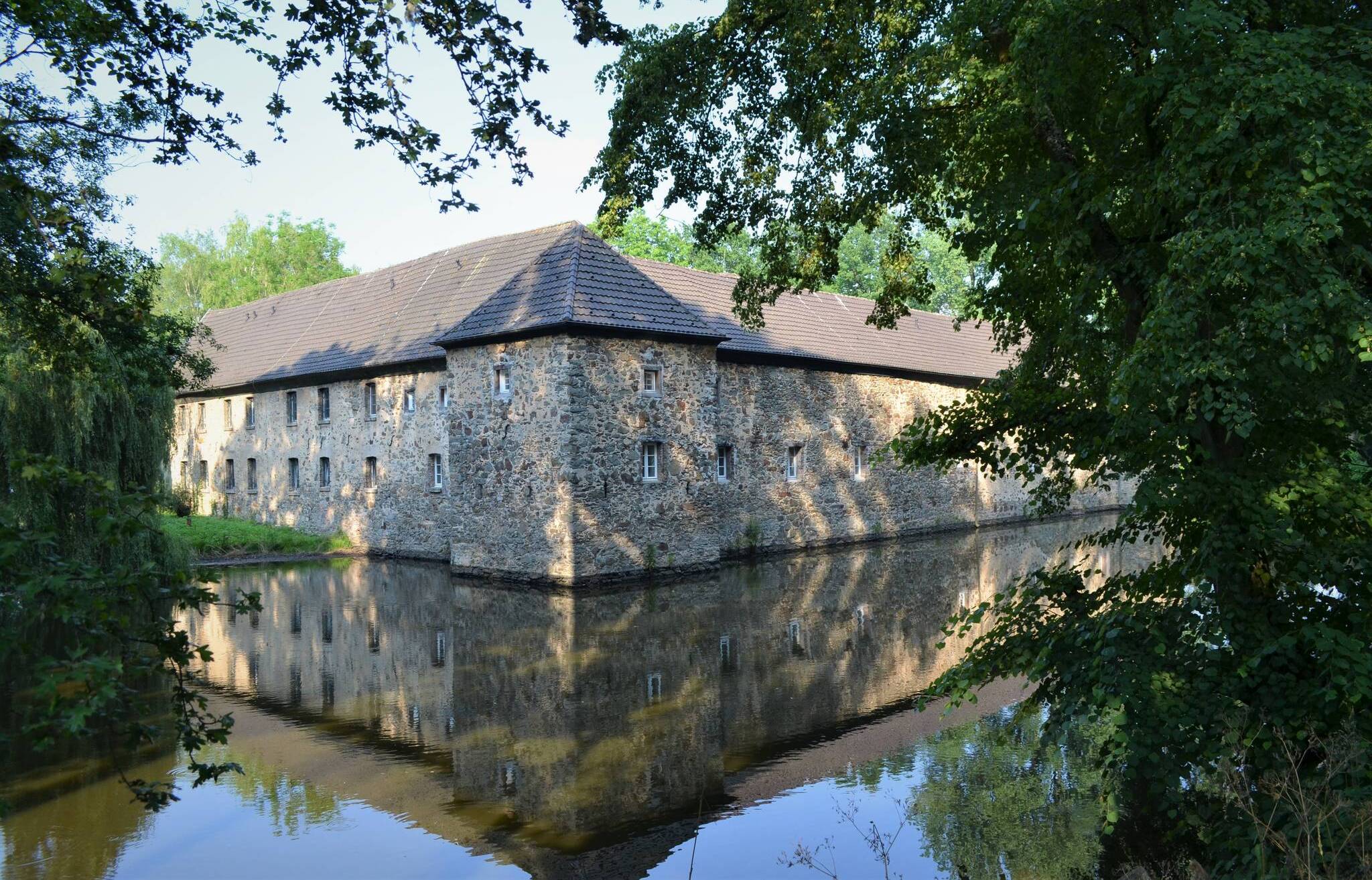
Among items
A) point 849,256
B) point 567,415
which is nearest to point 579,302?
point 567,415

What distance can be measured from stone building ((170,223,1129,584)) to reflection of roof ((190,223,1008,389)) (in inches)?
3.0

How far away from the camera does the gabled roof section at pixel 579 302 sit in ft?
64.0

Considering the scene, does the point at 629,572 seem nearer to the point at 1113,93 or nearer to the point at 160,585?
the point at 1113,93

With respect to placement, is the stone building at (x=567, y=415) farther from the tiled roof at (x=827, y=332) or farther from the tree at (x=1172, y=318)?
the tree at (x=1172, y=318)

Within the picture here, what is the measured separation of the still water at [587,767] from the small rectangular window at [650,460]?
536 cm

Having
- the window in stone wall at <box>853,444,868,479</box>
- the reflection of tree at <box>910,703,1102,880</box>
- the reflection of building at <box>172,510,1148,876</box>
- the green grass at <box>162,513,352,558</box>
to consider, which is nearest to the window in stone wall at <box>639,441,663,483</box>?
the reflection of building at <box>172,510,1148,876</box>

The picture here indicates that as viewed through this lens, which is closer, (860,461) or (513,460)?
(513,460)

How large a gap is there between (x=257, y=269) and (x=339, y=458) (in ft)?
125

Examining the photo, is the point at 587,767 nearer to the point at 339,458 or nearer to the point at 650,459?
the point at 650,459

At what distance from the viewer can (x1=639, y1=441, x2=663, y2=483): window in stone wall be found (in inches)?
799

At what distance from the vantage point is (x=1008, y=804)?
7309mm

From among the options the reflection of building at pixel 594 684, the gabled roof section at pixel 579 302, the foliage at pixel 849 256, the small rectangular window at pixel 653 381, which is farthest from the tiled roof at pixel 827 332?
the foliage at pixel 849 256

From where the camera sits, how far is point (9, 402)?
1645cm

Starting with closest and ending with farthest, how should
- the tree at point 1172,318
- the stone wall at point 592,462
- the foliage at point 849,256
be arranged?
the tree at point 1172,318
the stone wall at point 592,462
the foliage at point 849,256
